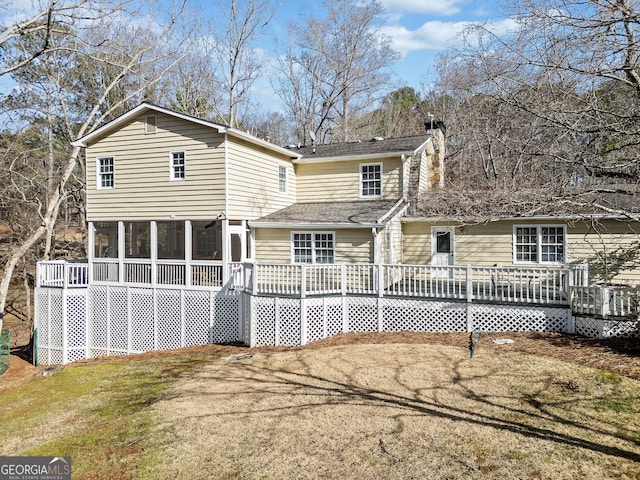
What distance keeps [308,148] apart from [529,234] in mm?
10212

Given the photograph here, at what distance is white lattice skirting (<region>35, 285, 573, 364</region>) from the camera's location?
37.8ft

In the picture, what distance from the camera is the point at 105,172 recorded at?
15.7 m

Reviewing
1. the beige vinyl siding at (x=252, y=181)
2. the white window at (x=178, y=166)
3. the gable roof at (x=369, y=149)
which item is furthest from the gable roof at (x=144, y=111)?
the gable roof at (x=369, y=149)

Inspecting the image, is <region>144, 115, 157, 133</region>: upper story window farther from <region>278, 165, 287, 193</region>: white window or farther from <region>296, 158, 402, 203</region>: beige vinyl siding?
<region>296, 158, 402, 203</region>: beige vinyl siding

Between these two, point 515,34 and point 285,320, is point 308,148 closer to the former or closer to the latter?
point 285,320

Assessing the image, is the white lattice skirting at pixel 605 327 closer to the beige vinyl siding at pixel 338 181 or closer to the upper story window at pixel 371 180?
the beige vinyl siding at pixel 338 181

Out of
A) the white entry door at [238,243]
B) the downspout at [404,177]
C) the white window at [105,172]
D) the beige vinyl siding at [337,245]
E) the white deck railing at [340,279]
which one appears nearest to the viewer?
the white deck railing at [340,279]

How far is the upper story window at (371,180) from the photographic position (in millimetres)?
17312

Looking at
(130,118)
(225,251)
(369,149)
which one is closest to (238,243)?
(225,251)

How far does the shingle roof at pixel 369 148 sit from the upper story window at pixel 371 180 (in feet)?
1.97

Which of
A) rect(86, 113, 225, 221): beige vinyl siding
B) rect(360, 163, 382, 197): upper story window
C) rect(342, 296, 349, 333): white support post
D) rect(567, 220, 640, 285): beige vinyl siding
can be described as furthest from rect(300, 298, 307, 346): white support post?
rect(567, 220, 640, 285): beige vinyl siding

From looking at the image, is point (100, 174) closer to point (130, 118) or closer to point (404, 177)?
point (130, 118)

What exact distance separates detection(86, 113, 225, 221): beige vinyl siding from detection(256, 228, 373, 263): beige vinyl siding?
2663 mm

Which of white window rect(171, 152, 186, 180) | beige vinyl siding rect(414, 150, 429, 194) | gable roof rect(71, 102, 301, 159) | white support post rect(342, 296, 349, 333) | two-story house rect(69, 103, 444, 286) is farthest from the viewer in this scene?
beige vinyl siding rect(414, 150, 429, 194)
